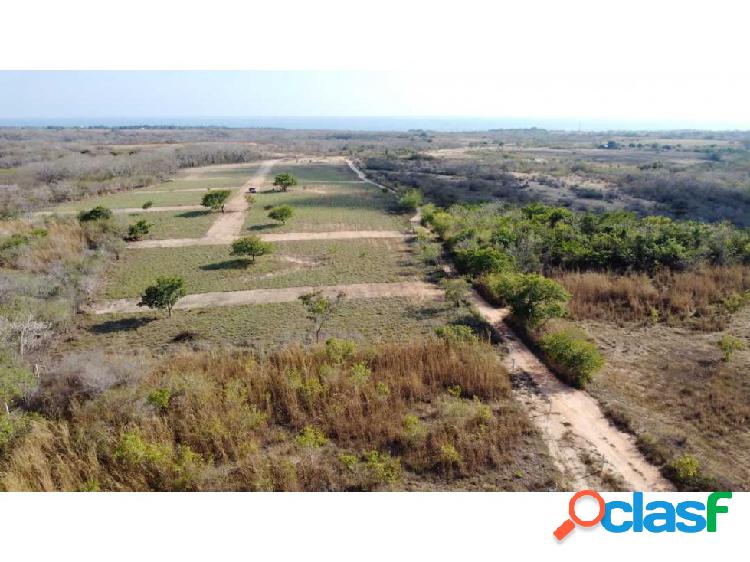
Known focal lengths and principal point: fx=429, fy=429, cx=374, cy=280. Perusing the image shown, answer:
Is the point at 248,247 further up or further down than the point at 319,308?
further up

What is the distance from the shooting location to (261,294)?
2422cm

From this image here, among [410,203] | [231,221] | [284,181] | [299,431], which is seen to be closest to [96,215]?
[231,221]

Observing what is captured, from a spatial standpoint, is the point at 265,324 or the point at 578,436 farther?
the point at 265,324

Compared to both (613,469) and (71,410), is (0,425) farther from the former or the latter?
(613,469)

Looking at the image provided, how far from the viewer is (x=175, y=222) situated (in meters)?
42.4

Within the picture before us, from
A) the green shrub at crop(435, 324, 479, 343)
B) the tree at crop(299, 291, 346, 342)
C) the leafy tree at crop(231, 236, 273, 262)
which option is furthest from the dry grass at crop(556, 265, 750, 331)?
the leafy tree at crop(231, 236, 273, 262)

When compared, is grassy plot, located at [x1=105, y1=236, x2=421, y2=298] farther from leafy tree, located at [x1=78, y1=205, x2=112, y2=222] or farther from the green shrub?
the green shrub

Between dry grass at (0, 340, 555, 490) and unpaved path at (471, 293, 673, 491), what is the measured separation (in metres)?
0.58

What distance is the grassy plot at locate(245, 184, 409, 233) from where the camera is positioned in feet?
133

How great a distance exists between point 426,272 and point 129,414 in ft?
62.2

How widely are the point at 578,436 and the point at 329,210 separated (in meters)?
38.6

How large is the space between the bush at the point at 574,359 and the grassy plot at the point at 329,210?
25576 millimetres

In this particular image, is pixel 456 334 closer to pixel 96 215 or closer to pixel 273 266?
pixel 273 266
